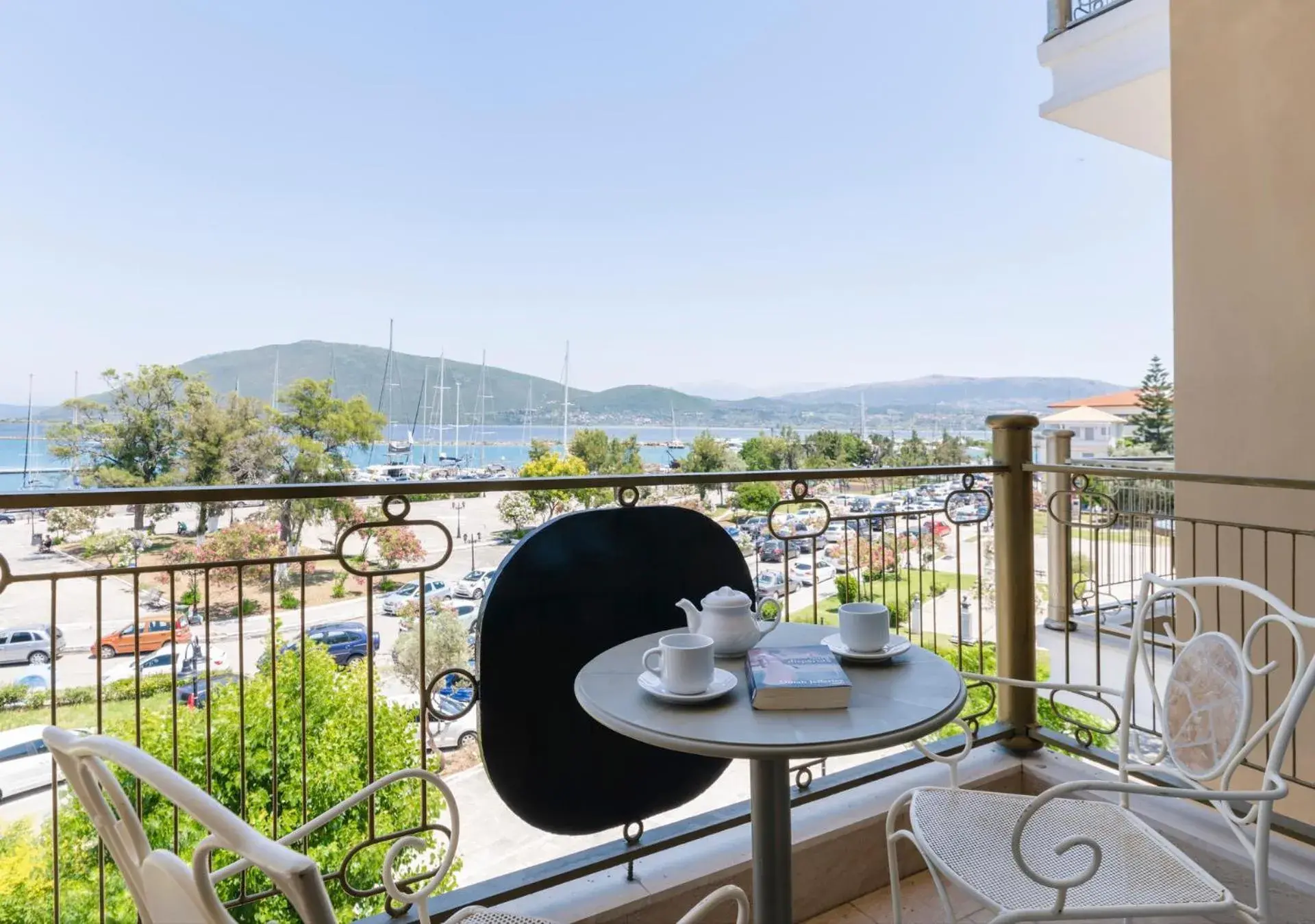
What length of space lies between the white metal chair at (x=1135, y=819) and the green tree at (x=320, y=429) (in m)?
25.3

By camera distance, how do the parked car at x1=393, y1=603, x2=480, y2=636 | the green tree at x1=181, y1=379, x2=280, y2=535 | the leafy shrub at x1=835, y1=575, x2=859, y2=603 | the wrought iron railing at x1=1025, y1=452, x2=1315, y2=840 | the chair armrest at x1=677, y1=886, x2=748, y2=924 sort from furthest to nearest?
1. the green tree at x1=181, y1=379, x2=280, y2=535
2. the parked car at x1=393, y1=603, x2=480, y2=636
3. the leafy shrub at x1=835, y1=575, x2=859, y2=603
4. the wrought iron railing at x1=1025, y1=452, x2=1315, y2=840
5. the chair armrest at x1=677, y1=886, x2=748, y2=924

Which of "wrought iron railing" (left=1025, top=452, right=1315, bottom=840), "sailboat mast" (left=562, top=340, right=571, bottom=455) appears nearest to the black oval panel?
"wrought iron railing" (left=1025, top=452, right=1315, bottom=840)

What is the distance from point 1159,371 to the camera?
15.8 metres

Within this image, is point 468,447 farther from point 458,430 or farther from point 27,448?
point 27,448

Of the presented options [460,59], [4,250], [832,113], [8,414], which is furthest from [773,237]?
[4,250]

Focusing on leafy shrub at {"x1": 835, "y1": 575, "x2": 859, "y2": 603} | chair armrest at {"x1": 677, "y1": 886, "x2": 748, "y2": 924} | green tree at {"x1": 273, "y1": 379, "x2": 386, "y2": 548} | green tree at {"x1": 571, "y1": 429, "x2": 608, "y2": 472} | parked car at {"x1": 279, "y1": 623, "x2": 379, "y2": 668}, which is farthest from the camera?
green tree at {"x1": 273, "y1": 379, "x2": 386, "y2": 548}

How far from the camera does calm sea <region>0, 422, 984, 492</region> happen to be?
2133 centimetres

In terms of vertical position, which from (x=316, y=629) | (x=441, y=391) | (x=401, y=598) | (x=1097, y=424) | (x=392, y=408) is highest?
(x=441, y=391)

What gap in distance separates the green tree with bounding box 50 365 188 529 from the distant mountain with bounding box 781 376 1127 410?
22868mm

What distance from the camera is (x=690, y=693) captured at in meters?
1.03

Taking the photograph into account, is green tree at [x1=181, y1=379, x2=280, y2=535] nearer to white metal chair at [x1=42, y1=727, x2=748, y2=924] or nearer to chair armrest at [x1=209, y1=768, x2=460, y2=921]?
chair armrest at [x1=209, y1=768, x2=460, y2=921]

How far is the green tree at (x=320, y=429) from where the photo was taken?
24422 millimetres

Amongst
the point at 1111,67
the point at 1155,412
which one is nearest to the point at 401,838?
the point at 1111,67

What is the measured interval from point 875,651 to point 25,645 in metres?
15.9
